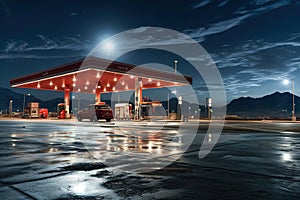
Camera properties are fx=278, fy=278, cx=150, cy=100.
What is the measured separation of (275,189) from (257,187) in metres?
0.23

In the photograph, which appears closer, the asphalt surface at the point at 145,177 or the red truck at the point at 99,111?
the asphalt surface at the point at 145,177

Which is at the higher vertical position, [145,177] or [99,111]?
[99,111]

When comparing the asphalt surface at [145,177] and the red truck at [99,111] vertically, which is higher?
the red truck at [99,111]

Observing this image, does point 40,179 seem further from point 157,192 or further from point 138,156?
point 138,156

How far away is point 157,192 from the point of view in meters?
3.62

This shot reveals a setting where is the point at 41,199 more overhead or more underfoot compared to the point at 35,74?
more underfoot

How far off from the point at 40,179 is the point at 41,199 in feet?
3.41

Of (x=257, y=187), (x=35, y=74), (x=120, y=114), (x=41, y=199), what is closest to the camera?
(x=41, y=199)

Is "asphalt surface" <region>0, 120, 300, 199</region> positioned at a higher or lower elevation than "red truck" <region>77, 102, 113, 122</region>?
lower

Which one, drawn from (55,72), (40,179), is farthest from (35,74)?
(40,179)

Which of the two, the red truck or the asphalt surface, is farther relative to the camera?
the red truck

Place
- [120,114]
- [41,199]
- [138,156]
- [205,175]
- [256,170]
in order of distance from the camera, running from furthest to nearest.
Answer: [120,114]
[138,156]
[256,170]
[205,175]
[41,199]

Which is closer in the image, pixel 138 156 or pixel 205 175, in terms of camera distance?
pixel 205 175

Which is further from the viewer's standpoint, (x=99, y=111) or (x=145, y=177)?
(x=99, y=111)
